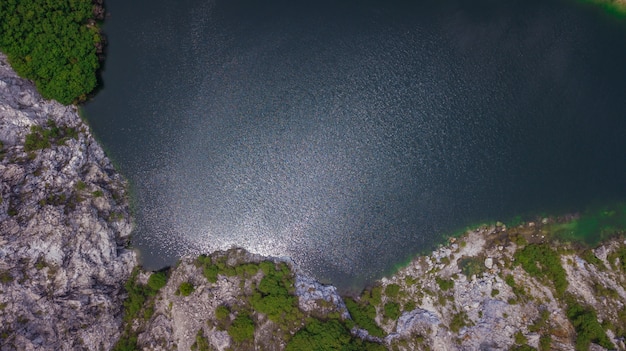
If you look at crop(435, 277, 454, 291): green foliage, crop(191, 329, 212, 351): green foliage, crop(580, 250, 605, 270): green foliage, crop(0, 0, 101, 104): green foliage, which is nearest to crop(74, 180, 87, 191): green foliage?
crop(0, 0, 101, 104): green foliage

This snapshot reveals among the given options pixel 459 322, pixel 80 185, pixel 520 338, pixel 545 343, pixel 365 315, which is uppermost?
pixel 545 343

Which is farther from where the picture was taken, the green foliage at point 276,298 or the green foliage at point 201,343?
the green foliage at point 276,298

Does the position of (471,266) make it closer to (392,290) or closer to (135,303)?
(392,290)

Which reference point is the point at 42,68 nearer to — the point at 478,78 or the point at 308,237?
the point at 308,237

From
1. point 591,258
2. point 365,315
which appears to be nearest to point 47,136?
point 365,315

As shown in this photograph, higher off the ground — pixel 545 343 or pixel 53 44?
pixel 545 343

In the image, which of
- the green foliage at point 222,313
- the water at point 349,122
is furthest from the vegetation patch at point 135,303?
the green foliage at point 222,313

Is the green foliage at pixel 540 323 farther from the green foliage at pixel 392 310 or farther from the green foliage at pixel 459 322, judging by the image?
the green foliage at pixel 392 310

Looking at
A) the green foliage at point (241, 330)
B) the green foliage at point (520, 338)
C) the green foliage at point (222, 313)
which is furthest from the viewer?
the green foliage at point (222, 313)
